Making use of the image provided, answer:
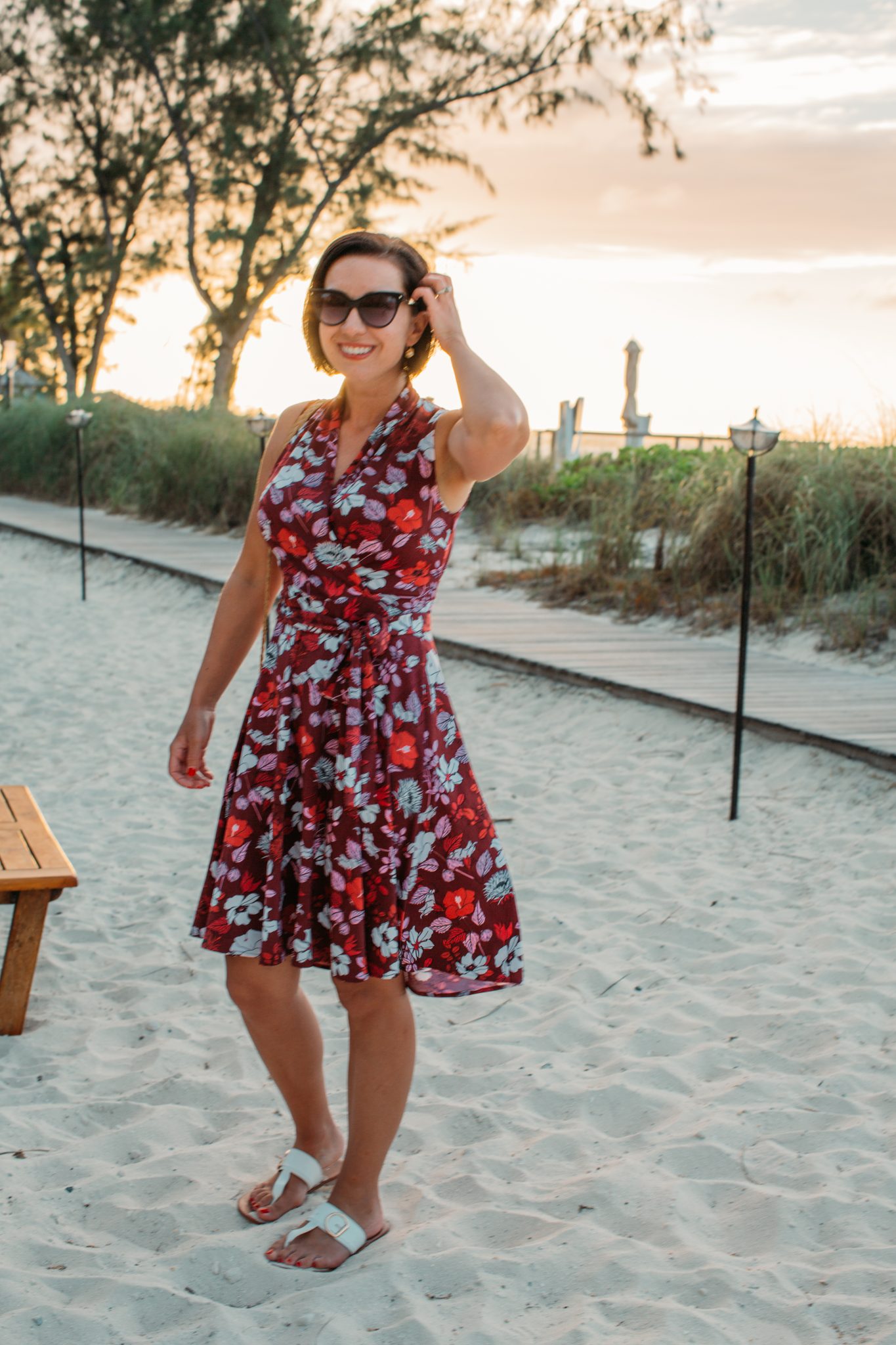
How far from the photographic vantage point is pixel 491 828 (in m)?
2.44

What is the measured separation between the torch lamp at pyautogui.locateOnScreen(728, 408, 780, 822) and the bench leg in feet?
9.13

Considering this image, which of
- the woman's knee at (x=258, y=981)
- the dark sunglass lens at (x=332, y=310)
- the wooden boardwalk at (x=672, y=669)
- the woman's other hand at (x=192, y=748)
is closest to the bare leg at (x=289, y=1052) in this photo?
the woman's knee at (x=258, y=981)

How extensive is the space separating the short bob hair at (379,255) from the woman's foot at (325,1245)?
1.47m

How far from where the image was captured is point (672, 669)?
7.43 m

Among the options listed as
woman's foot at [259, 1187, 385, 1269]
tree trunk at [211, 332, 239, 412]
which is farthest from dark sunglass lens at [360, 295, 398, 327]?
tree trunk at [211, 332, 239, 412]

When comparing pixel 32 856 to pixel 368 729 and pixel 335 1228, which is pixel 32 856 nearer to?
pixel 335 1228

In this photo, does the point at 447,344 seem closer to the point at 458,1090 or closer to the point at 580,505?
the point at 458,1090

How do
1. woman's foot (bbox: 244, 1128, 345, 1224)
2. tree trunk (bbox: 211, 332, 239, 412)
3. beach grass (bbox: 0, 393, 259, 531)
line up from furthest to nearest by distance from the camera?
tree trunk (bbox: 211, 332, 239, 412) < beach grass (bbox: 0, 393, 259, 531) < woman's foot (bbox: 244, 1128, 345, 1224)

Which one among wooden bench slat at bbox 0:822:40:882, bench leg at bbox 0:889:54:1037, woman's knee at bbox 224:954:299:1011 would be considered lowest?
bench leg at bbox 0:889:54:1037

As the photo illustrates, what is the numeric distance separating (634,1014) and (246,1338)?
1.63 meters

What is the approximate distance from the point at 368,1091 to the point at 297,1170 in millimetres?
408

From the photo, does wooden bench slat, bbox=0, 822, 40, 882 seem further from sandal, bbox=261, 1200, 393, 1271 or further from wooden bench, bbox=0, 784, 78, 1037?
sandal, bbox=261, 1200, 393, 1271

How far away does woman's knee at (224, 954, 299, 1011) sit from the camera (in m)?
2.35

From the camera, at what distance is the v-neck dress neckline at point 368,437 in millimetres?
2303
